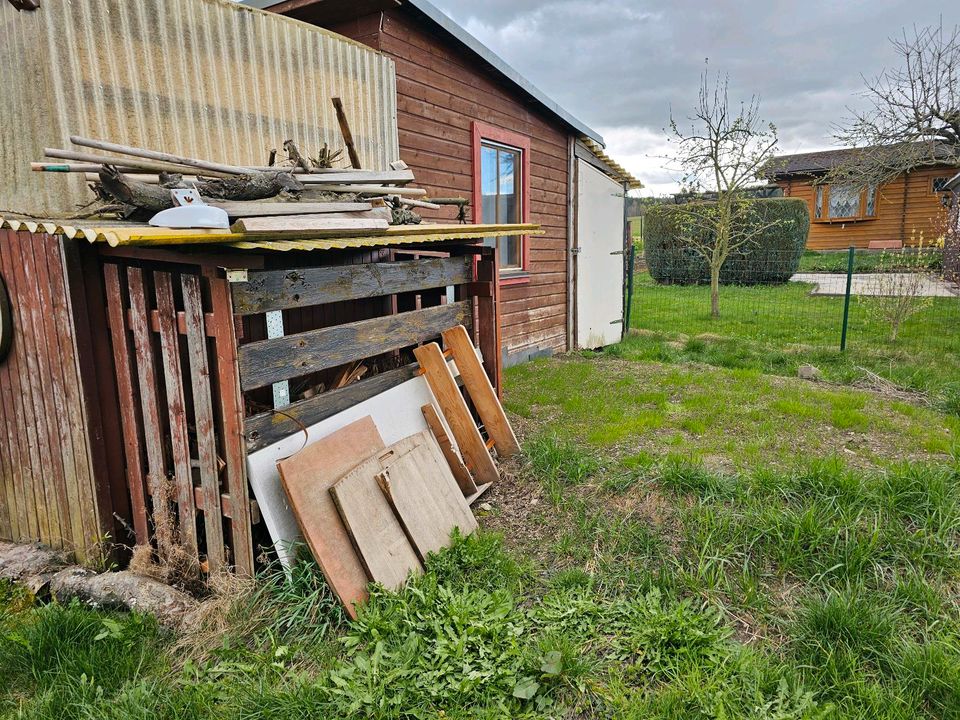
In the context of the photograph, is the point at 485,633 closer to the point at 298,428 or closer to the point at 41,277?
the point at 298,428

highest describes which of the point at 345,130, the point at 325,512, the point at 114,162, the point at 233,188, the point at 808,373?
the point at 345,130

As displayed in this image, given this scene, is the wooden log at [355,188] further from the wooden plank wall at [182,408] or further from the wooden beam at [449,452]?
the wooden beam at [449,452]

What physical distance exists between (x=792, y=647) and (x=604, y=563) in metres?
0.91

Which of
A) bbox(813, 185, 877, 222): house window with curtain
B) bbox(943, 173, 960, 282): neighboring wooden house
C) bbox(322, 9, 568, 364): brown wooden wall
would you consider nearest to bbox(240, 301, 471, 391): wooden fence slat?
bbox(322, 9, 568, 364): brown wooden wall

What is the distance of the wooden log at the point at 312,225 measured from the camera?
8.32ft

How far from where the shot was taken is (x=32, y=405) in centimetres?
311

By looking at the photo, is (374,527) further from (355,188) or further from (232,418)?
(355,188)

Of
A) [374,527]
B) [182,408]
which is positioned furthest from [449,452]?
[182,408]

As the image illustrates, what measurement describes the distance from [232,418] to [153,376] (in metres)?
0.50

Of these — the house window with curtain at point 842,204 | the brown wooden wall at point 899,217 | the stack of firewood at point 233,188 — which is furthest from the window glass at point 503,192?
the house window with curtain at point 842,204

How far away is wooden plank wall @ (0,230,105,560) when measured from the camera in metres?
2.87

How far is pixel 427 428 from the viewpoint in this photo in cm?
389

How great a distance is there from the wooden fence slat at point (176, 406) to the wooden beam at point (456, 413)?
158 cm

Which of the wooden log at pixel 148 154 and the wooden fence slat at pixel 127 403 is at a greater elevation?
the wooden log at pixel 148 154
